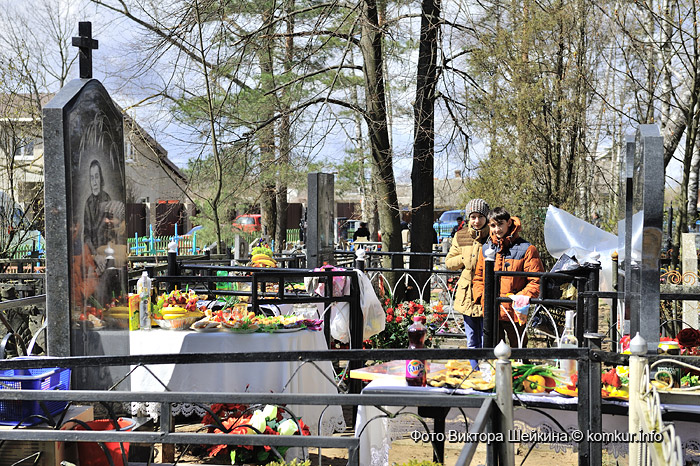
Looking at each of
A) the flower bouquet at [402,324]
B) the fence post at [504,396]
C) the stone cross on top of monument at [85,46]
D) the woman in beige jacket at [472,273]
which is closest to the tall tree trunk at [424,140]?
the flower bouquet at [402,324]

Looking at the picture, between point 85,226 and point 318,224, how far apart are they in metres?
5.13

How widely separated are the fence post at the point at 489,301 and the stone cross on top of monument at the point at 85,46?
3612mm

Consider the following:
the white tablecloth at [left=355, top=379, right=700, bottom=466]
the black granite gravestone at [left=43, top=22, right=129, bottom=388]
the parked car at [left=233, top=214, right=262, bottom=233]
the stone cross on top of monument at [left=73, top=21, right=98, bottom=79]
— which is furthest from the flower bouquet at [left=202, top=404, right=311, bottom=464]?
the parked car at [left=233, top=214, right=262, bottom=233]

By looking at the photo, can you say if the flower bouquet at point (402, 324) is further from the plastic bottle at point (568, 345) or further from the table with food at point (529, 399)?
the table with food at point (529, 399)

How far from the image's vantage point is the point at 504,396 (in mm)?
2455

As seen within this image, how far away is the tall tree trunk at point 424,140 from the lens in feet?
38.6

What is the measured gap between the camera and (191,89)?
43.7 feet

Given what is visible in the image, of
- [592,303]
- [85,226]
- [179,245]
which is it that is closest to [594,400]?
[592,303]

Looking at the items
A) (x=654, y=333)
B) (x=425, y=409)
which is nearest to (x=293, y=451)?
(x=425, y=409)

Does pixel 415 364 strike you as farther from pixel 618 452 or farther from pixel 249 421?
pixel 249 421

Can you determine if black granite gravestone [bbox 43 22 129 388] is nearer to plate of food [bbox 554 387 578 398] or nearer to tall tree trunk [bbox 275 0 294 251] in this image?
plate of food [bbox 554 387 578 398]

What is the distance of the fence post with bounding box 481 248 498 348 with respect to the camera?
5.52m

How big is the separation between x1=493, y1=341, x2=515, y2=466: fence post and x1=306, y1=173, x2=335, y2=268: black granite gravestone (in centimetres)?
752

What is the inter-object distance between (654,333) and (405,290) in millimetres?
8117
